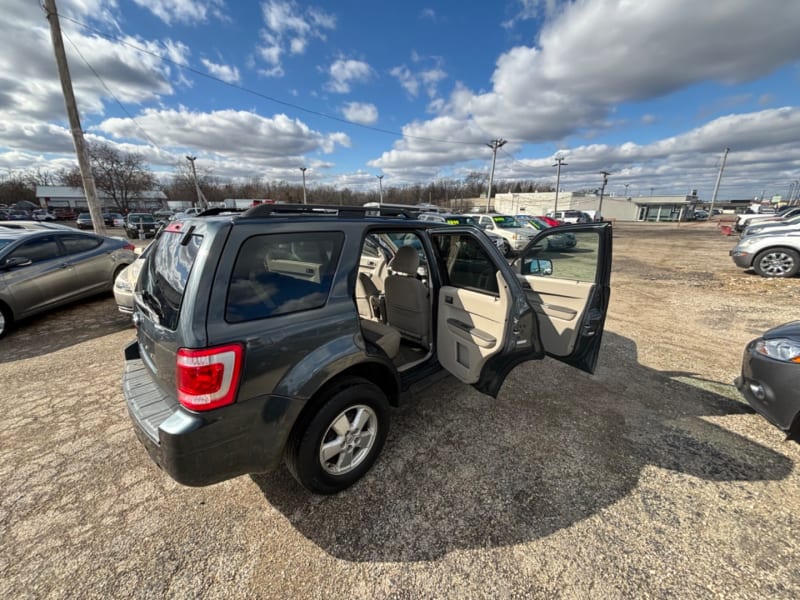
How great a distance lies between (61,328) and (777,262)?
14.5m

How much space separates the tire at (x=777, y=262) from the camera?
761cm

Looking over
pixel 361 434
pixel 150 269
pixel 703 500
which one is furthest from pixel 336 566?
pixel 703 500

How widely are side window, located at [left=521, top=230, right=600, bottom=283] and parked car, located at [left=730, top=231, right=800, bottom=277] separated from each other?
28.3 feet

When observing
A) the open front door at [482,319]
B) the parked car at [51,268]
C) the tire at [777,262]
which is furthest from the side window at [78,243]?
the tire at [777,262]

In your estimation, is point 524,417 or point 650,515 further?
point 524,417

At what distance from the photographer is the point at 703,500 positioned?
207 centimetres

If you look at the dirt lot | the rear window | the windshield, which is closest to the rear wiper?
the rear window

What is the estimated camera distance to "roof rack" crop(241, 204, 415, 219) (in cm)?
185

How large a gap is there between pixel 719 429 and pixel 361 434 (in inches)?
117

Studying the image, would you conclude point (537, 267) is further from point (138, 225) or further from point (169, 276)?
point (138, 225)

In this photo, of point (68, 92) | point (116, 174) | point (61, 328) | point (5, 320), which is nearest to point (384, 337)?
point (61, 328)

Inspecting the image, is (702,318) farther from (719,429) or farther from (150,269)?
(150,269)

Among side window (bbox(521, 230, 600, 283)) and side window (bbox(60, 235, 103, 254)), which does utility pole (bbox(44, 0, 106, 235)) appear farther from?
side window (bbox(521, 230, 600, 283))

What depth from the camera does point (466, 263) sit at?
3.04 metres
